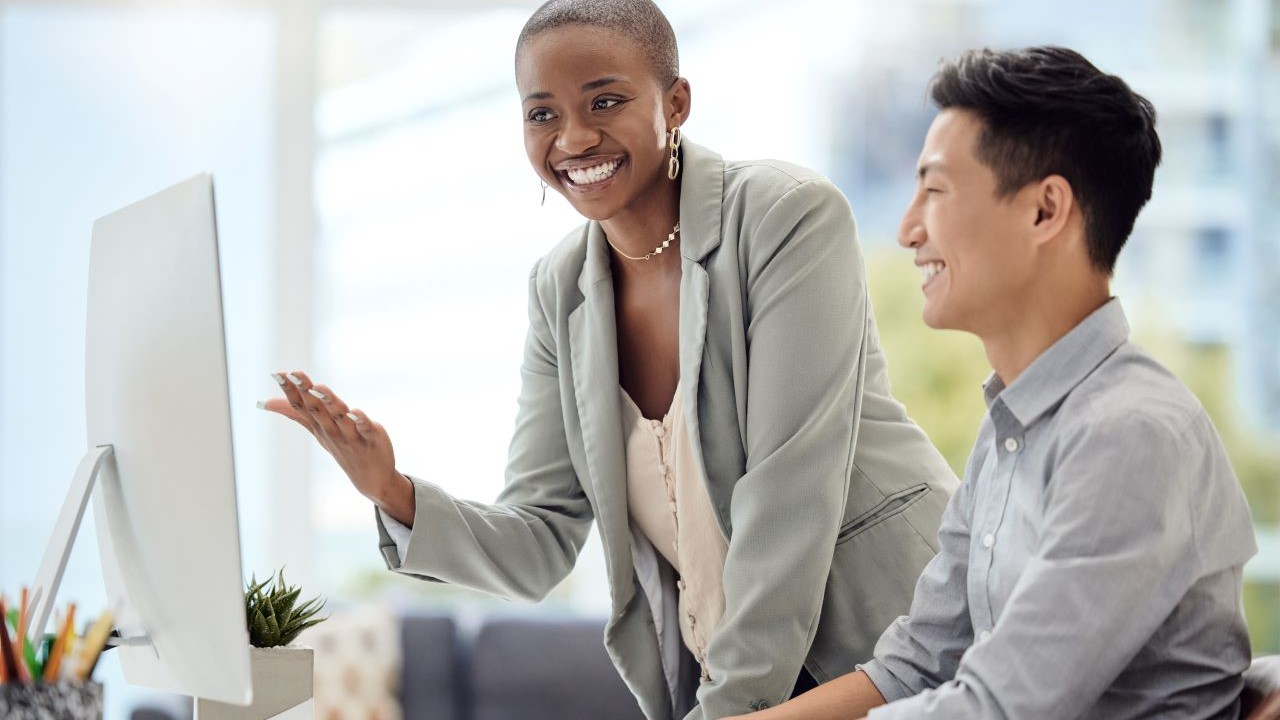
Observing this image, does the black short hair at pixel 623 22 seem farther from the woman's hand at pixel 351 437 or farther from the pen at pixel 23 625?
the pen at pixel 23 625

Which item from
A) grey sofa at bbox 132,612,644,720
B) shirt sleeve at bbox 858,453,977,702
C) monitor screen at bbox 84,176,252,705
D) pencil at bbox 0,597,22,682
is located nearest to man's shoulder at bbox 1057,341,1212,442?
shirt sleeve at bbox 858,453,977,702

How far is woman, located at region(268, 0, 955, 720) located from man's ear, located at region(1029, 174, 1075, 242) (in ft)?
1.51

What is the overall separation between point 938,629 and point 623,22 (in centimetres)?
89

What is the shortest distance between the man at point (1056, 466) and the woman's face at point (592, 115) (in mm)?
540

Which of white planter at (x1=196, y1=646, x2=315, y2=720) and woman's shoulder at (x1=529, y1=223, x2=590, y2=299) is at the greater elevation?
woman's shoulder at (x1=529, y1=223, x2=590, y2=299)

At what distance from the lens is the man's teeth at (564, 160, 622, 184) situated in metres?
1.73

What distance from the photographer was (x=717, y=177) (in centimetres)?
179

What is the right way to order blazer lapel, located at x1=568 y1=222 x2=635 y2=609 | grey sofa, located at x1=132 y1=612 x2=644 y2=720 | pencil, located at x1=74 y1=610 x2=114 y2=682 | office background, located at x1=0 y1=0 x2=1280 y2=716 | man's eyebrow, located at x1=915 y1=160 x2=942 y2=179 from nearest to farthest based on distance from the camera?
pencil, located at x1=74 y1=610 x2=114 y2=682 < man's eyebrow, located at x1=915 y1=160 x2=942 y2=179 < blazer lapel, located at x1=568 y1=222 x2=635 y2=609 < grey sofa, located at x1=132 y1=612 x2=644 y2=720 < office background, located at x1=0 y1=0 x2=1280 y2=716

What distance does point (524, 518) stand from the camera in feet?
6.22

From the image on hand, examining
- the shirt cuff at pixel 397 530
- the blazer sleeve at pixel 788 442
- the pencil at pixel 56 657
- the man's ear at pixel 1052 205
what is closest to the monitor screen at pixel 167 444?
the pencil at pixel 56 657

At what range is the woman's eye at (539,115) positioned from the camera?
1.74 metres

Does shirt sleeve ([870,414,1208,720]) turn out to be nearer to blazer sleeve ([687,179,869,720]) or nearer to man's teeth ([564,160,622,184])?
blazer sleeve ([687,179,869,720])

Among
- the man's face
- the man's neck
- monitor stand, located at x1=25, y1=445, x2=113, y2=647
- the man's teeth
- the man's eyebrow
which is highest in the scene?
the man's teeth

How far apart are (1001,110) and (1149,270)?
193 inches
